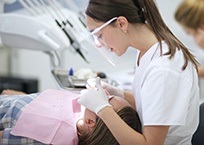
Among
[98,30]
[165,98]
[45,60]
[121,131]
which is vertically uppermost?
[98,30]

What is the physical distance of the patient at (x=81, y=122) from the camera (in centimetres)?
132

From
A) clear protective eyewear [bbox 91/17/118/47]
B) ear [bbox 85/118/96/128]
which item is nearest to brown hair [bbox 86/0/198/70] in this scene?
clear protective eyewear [bbox 91/17/118/47]

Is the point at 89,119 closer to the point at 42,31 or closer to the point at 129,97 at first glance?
the point at 129,97

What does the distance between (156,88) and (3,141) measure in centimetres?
61

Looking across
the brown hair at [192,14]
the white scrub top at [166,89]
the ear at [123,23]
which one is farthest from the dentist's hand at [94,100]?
the brown hair at [192,14]

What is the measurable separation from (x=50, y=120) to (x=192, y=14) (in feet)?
2.31

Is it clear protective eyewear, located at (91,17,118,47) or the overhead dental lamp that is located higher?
clear protective eyewear, located at (91,17,118,47)

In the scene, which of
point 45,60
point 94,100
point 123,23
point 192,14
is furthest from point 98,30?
point 45,60

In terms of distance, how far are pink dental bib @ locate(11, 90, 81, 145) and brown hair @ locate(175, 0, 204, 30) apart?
0.58m

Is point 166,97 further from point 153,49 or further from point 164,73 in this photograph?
point 153,49

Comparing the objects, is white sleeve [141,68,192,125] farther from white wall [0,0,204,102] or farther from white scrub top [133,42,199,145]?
white wall [0,0,204,102]

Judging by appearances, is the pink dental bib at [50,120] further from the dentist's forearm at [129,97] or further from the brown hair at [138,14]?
the brown hair at [138,14]

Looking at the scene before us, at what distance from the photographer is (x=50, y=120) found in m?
1.40

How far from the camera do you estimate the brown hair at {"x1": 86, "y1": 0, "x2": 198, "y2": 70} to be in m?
1.28
